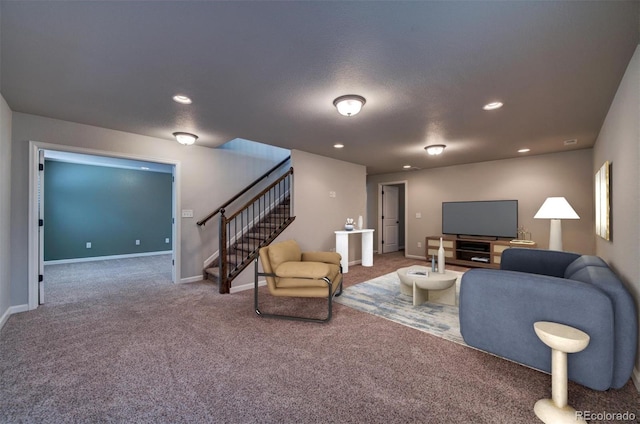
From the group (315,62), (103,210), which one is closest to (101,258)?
(103,210)

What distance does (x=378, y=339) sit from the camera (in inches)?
98.6

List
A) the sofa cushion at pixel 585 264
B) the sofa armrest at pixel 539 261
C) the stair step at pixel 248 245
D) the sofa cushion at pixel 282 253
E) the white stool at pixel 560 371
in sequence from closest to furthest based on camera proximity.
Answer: the white stool at pixel 560 371, the sofa cushion at pixel 585 264, the sofa armrest at pixel 539 261, the sofa cushion at pixel 282 253, the stair step at pixel 248 245

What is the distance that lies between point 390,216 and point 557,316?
6.70 meters

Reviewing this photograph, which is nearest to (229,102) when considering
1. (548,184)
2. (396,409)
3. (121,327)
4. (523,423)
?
(121,327)

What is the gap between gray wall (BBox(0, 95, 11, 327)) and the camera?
Result: 113 inches

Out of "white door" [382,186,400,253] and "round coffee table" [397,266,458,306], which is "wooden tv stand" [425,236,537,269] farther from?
"round coffee table" [397,266,458,306]

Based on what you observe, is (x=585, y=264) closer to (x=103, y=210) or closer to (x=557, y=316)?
(x=557, y=316)

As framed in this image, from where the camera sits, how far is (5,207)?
301 centimetres

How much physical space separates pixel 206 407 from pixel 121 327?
1.82 metres

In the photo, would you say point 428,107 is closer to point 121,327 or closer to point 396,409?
point 396,409

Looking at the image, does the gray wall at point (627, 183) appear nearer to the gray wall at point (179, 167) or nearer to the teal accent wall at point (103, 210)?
the gray wall at point (179, 167)

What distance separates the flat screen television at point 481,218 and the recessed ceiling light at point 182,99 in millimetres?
6096

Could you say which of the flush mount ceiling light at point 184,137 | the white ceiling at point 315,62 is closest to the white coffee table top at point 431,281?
the white ceiling at point 315,62

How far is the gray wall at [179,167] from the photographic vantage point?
3.23 metres
